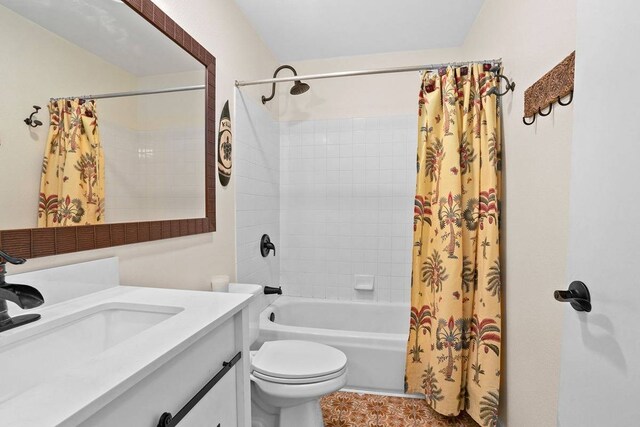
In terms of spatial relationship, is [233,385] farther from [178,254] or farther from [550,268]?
[550,268]

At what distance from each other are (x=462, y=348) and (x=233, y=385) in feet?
4.10

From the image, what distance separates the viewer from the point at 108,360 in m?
0.53

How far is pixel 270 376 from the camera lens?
1362 millimetres

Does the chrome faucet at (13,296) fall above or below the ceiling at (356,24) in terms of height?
below

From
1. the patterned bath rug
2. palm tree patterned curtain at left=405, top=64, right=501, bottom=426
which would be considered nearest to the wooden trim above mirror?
palm tree patterned curtain at left=405, top=64, right=501, bottom=426

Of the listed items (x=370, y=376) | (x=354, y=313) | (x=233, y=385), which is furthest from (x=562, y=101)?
(x=354, y=313)

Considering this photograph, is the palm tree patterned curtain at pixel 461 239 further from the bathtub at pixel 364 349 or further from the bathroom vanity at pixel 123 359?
the bathroom vanity at pixel 123 359

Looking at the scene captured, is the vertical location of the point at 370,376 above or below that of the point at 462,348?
below

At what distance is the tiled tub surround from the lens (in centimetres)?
251

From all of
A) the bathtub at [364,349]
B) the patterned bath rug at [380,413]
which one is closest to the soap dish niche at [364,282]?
the bathtub at [364,349]

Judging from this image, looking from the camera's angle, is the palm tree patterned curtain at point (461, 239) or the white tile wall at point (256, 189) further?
the white tile wall at point (256, 189)

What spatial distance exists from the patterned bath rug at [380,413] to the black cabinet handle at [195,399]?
1.14 meters

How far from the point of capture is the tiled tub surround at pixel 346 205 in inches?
98.8

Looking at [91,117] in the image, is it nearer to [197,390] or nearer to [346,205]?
[197,390]
